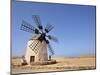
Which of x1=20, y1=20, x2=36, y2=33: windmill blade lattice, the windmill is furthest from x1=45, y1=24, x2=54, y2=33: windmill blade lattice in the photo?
x1=20, y1=20, x2=36, y2=33: windmill blade lattice

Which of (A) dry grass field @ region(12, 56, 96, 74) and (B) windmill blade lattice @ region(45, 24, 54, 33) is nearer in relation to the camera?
(A) dry grass field @ region(12, 56, 96, 74)

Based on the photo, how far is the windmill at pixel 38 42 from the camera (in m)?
2.45

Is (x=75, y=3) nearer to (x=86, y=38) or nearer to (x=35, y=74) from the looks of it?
(x=86, y=38)

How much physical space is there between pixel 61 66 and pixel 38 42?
1.24 feet

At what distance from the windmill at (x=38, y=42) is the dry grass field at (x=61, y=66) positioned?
0.08m

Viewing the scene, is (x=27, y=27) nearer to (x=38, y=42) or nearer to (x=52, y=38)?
(x=38, y=42)

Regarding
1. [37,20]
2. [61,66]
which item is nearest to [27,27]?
[37,20]

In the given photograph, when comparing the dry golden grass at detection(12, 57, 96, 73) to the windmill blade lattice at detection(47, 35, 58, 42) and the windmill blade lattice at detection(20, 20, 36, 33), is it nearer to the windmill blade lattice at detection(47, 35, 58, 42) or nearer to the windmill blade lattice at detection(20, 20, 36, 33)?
the windmill blade lattice at detection(47, 35, 58, 42)

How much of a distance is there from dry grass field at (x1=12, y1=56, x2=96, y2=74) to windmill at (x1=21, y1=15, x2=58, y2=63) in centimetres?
8

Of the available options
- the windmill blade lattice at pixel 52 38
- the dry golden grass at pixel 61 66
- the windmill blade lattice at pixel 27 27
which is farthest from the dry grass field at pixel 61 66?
the windmill blade lattice at pixel 27 27

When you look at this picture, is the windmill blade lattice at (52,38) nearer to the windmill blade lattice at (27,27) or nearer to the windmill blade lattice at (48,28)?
the windmill blade lattice at (48,28)

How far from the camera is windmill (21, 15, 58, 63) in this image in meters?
2.45

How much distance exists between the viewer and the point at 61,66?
8.45ft

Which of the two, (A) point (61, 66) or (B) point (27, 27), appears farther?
(A) point (61, 66)
